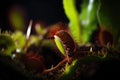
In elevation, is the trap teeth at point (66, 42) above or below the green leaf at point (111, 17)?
below

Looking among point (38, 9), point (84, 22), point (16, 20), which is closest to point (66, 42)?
point (84, 22)

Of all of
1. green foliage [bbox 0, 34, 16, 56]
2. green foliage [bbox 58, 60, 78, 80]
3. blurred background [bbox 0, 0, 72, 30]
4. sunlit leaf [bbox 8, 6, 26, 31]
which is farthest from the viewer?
blurred background [bbox 0, 0, 72, 30]

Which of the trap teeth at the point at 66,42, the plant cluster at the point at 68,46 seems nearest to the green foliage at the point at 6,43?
the plant cluster at the point at 68,46

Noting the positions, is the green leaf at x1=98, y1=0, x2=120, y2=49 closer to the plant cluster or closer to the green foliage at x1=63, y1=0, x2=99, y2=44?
the plant cluster

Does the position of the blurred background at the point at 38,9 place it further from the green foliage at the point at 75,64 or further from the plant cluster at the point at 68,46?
the green foliage at the point at 75,64

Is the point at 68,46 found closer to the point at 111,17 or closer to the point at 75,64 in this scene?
the point at 75,64

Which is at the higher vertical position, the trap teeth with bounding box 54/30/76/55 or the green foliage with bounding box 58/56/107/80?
the trap teeth with bounding box 54/30/76/55

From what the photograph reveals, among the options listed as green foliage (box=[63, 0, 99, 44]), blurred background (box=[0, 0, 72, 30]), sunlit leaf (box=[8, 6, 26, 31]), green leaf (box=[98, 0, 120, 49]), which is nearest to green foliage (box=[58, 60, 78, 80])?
green leaf (box=[98, 0, 120, 49])

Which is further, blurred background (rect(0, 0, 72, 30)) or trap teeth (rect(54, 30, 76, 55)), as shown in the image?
blurred background (rect(0, 0, 72, 30))
